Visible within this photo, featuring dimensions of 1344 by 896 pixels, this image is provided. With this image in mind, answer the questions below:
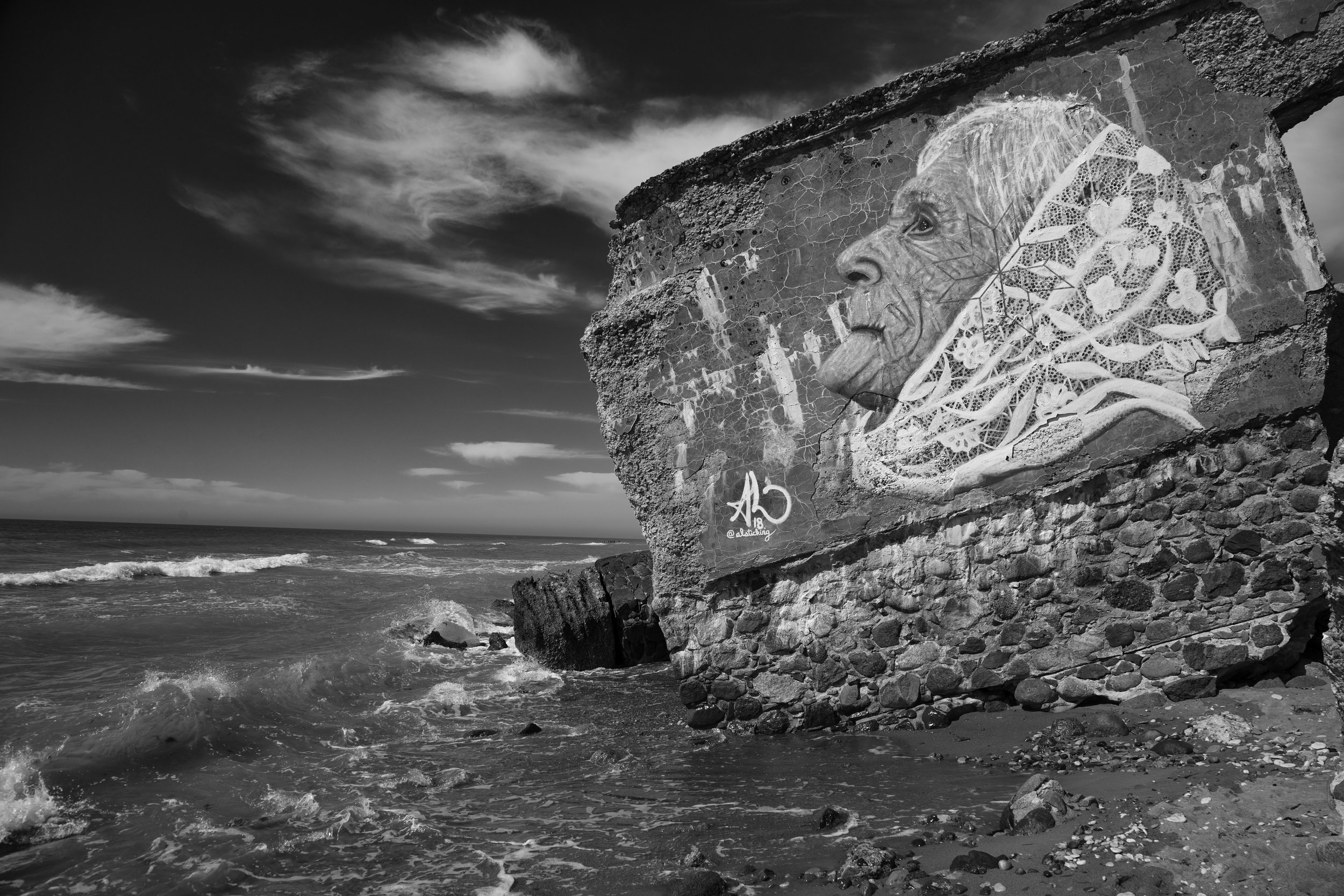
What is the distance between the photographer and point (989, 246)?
5133mm

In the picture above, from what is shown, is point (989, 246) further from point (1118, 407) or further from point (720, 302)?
point (720, 302)

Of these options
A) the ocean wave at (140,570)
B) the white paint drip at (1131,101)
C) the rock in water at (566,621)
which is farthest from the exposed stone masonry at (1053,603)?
the ocean wave at (140,570)

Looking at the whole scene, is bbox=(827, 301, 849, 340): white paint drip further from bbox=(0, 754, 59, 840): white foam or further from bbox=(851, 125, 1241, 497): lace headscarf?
bbox=(0, 754, 59, 840): white foam

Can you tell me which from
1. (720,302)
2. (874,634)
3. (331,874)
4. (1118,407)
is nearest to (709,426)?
(720,302)

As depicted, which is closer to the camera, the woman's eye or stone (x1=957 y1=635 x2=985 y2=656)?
stone (x1=957 y1=635 x2=985 y2=656)

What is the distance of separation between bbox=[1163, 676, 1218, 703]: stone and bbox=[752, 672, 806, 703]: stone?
242 centimetres

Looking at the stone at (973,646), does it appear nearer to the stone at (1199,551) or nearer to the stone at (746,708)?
the stone at (1199,551)

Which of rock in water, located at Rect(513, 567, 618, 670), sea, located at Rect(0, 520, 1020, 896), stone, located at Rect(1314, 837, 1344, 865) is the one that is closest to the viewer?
stone, located at Rect(1314, 837, 1344, 865)

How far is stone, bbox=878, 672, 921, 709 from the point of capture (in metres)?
5.29

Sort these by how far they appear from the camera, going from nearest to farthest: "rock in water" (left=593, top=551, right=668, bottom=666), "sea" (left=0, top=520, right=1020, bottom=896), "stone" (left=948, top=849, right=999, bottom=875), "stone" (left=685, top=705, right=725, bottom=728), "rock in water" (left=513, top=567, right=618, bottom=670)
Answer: "stone" (left=948, top=849, right=999, bottom=875) → "sea" (left=0, top=520, right=1020, bottom=896) → "stone" (left=685, top=705, right=725, bottom=728) → "rock in water" (left=513, top=567, right=618, bottom=670) → "rock in water" (left=593, top=551, right=668, bottom=666)

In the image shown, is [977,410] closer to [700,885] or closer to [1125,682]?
[1125,682]

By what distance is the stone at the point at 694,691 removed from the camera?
19.2 ft
